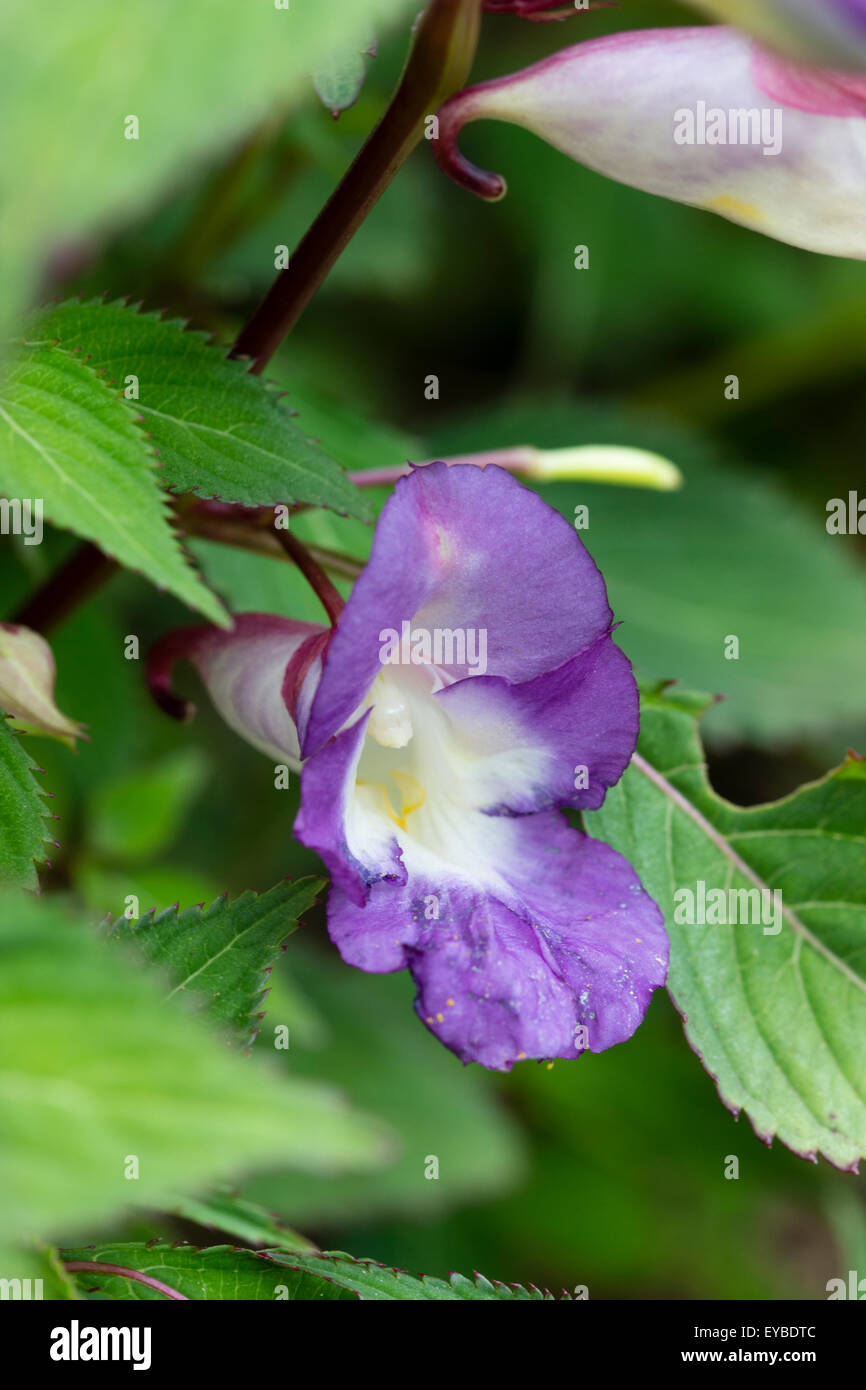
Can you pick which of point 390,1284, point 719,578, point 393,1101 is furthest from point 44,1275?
point 719,578

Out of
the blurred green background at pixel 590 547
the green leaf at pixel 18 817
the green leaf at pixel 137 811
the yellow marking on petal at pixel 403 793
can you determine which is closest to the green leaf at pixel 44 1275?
the green leaf at pixel 18 817

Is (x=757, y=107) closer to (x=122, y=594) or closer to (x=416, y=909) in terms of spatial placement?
(x=416, y=909)

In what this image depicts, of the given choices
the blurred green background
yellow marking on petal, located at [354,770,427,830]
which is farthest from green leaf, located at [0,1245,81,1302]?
the blurred green background

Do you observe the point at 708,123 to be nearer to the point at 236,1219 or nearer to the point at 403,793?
the point at 403,793

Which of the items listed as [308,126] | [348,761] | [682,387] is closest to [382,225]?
[308,126]

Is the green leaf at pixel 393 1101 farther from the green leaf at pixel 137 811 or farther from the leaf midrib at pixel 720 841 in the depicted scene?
the leaf midrib at pixel 720 841

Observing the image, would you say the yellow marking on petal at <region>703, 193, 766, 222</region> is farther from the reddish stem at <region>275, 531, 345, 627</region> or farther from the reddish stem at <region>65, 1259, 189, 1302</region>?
the reddish stem at <region>65, 1259, 189, 1302</region>
